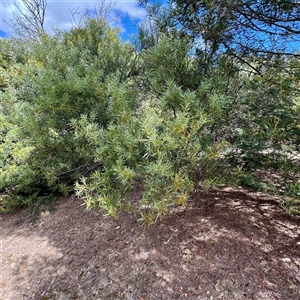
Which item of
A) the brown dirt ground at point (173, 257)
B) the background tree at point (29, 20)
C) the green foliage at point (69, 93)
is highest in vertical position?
the background tree at point (29, 20)

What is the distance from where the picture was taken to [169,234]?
2.57m

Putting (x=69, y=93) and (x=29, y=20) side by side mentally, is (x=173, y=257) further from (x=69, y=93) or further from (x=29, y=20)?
(x=29, y=20)

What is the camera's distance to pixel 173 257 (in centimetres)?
226

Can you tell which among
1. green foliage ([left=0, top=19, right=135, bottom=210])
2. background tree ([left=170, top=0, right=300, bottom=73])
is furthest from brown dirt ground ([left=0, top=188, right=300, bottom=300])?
background tree ([left=170, top=0, right=300, bottom=73])

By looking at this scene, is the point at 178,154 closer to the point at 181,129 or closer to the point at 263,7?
the point at 181,129

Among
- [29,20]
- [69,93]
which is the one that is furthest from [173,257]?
[29,20]

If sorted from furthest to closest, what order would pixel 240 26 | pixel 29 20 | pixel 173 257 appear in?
pixel 29 20
pixel 173 257
pixel 240 26

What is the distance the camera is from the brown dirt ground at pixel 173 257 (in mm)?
1891

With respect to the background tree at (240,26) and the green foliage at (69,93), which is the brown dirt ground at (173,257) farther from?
the background tree at (240,26)

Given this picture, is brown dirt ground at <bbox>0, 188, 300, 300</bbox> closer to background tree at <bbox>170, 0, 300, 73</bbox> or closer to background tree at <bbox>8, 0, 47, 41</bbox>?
background tree at <bbox>170, 0, 300, 73</bbox>

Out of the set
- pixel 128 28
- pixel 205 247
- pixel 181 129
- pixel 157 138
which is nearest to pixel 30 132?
pixel 157 138

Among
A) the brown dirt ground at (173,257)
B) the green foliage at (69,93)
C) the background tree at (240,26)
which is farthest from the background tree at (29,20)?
the brown dirt ground at (173,257)

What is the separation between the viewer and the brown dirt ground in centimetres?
189

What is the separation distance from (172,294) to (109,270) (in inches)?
31.6
